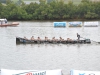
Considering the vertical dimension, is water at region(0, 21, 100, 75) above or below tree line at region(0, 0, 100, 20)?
below

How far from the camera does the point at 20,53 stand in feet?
190

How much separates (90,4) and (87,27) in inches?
1447

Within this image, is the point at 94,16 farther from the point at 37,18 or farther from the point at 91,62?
the point at 91,62

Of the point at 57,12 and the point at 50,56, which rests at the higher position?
the point at 57,12

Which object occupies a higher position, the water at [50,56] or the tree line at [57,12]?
the tree line at [57,12]

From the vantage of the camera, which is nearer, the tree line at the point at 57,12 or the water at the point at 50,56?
the water at the point at 50,56

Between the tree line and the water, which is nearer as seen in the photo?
the water

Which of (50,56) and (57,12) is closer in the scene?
(50,56)

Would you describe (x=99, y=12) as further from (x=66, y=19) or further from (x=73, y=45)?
(x=73, y=45)

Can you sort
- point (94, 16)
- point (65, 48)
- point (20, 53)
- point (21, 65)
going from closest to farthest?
1. point (21, 65)
2. point (20, 53)
3. point (65, 48)
4. point (94, 16)

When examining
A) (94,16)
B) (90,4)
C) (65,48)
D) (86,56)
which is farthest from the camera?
(90,4)

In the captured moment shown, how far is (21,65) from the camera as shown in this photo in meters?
47.7

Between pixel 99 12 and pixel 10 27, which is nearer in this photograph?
pixel 10 27

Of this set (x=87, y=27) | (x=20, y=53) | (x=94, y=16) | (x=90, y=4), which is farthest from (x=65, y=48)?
(x=90, y=4)
